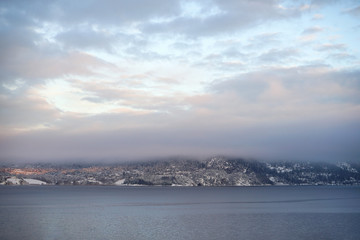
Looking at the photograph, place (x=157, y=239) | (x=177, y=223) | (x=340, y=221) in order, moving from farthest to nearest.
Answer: (x=340, y=221)
(x=177, y=223)
(x=157, y=239)

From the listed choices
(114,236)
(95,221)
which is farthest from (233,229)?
(95,221)

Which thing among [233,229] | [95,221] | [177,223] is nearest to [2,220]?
[95,221]

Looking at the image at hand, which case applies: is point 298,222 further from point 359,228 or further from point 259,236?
point 259,236

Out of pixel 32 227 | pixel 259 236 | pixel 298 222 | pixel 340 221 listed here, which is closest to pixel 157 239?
pixel 259 236

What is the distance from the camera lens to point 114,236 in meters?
60.8

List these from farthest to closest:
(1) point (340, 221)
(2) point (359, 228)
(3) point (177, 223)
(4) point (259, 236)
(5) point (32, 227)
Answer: (1) point (340, 221), (3) point (177, 223), (2) point (359, 228), (5) point (32, 227), (4) point (259, 236)

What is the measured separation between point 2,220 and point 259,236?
55.6m

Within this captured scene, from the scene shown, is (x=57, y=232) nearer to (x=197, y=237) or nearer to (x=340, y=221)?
(x=197, y=237)

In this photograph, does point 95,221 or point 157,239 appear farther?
point 95,221

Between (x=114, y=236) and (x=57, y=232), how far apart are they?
36.2 feet

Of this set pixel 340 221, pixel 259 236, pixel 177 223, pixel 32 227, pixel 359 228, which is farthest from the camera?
pixel 340 221

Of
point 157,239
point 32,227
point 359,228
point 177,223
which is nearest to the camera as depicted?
point 157,239

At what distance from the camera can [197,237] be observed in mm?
61625

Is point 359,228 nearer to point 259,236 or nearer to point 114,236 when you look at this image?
point 259,236
